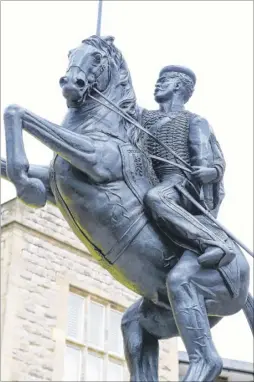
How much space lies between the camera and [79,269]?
1212 cm

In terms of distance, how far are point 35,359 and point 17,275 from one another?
1217 mm

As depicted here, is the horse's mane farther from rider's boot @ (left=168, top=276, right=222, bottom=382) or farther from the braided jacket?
rider's boot @ (left=168, top=276, right=222, bottom=382)

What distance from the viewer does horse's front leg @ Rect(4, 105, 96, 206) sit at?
9.39 feet

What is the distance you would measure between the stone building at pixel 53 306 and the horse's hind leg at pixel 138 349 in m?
7.60

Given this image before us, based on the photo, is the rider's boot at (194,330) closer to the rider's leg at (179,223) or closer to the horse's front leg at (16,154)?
the rider's leg at (179,223)

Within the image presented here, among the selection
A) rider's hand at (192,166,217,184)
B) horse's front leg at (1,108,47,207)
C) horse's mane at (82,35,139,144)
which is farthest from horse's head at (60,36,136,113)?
rider's hand at (192,166,217,184)

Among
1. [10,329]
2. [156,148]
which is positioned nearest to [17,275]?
[10,329]

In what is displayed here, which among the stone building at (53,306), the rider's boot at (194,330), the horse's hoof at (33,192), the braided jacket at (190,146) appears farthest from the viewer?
the stone building at (53,306)

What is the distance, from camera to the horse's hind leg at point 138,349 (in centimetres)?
316

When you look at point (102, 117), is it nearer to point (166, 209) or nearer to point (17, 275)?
point (166, 209)

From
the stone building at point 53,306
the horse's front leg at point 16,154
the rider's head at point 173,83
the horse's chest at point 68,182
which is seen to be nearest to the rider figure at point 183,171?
the rider's head at point 173,83

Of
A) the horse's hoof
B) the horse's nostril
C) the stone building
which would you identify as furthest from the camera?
the stone building

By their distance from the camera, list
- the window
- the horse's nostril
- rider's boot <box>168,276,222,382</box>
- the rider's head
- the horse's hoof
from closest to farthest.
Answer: rider's boot <box>168,276,222,382</box> < the horse's hoof < the horse's nostril < the rider's head < the window

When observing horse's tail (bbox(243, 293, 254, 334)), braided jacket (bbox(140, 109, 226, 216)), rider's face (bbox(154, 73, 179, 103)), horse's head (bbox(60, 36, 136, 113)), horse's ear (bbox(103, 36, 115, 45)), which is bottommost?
horse's tail (bbox(243, 293, 254, 334))
